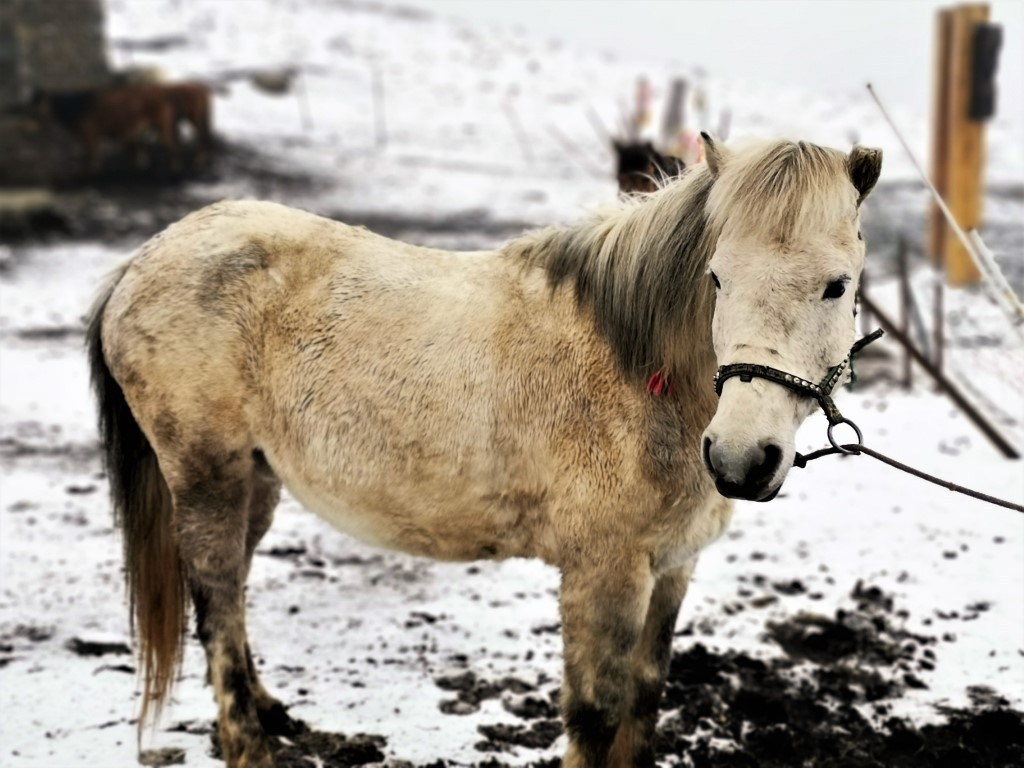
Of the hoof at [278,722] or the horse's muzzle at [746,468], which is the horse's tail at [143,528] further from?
the horse's muzzle at [746,468]

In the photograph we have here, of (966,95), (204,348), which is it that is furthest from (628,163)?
(966,95)

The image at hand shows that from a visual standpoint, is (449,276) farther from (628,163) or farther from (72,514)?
(72,514)

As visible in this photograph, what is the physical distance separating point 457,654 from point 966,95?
9171 millimetres

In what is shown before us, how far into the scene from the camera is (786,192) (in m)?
2.15

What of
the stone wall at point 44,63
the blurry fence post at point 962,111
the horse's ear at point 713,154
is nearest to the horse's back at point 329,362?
the horse's ear at point 713,154

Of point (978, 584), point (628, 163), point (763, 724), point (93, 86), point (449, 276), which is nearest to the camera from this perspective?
point (449, 276)

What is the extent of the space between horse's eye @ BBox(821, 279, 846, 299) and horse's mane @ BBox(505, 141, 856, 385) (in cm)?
14

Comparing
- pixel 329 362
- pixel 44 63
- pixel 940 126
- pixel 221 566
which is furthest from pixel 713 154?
pixel 44 63

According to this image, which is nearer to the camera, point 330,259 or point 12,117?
point 330,259

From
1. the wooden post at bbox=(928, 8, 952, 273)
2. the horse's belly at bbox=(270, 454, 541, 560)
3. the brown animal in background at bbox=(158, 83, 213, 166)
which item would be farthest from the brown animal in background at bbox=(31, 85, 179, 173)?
the horse's belly at bbox=(270, 454, 541, 560)

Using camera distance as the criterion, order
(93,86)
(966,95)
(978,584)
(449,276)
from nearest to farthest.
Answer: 1. (449,276)
2. (978,584)
3. (966,95)
4. (93,86)

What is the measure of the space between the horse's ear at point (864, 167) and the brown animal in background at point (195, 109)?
1482cm

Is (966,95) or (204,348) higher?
(966,95)

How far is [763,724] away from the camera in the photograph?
3.51m
